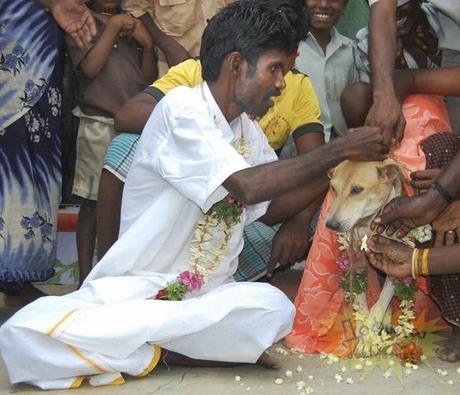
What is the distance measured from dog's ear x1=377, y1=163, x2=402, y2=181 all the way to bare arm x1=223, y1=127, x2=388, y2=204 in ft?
1.07

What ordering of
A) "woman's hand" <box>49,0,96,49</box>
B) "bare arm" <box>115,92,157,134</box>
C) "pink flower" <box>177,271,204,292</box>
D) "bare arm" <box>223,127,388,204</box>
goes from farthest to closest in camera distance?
"woman's hand" <box>49,0,96,49</box> < "bare arm" <box>115,92,157,134</box> < "pink flower" <box>177,271,204,292</box> < "bare arm" <box>223,127,388,204</box>

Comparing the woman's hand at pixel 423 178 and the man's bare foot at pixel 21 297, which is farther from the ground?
the woman's hand at pixel 423 178

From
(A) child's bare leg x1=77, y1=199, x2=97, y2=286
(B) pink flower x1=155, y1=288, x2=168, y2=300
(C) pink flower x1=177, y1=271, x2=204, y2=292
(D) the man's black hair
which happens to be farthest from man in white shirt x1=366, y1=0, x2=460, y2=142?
(A) child's bare leg x1=77, y1=199, x2=97, y2=286

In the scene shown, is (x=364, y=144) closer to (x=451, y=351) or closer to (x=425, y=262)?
(x=425, y=262)

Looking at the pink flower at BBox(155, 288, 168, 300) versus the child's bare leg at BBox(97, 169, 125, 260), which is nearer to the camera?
the pink flower at BBox(155, 288, 168, 300)

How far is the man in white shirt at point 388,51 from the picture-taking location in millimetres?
4613

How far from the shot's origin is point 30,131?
5559 mm

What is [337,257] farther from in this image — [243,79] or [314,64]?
[314,64]

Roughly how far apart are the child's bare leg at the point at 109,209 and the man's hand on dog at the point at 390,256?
1319mm

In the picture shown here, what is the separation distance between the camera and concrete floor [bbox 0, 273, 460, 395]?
438 centimetres

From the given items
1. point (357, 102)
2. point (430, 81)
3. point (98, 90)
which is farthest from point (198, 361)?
point (98, 90)

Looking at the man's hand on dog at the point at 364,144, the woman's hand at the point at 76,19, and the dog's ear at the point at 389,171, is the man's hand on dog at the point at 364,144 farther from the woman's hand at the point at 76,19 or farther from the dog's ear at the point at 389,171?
the woman's hand at the point at 76,19

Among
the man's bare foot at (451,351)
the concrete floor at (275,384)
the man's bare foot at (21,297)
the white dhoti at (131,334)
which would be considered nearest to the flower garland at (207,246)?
the white dhoti at (131,334)

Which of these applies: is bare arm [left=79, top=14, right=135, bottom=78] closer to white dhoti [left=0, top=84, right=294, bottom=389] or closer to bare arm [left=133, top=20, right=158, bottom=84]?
bare arm [left=133, top=20, right=158, bottom=84]
